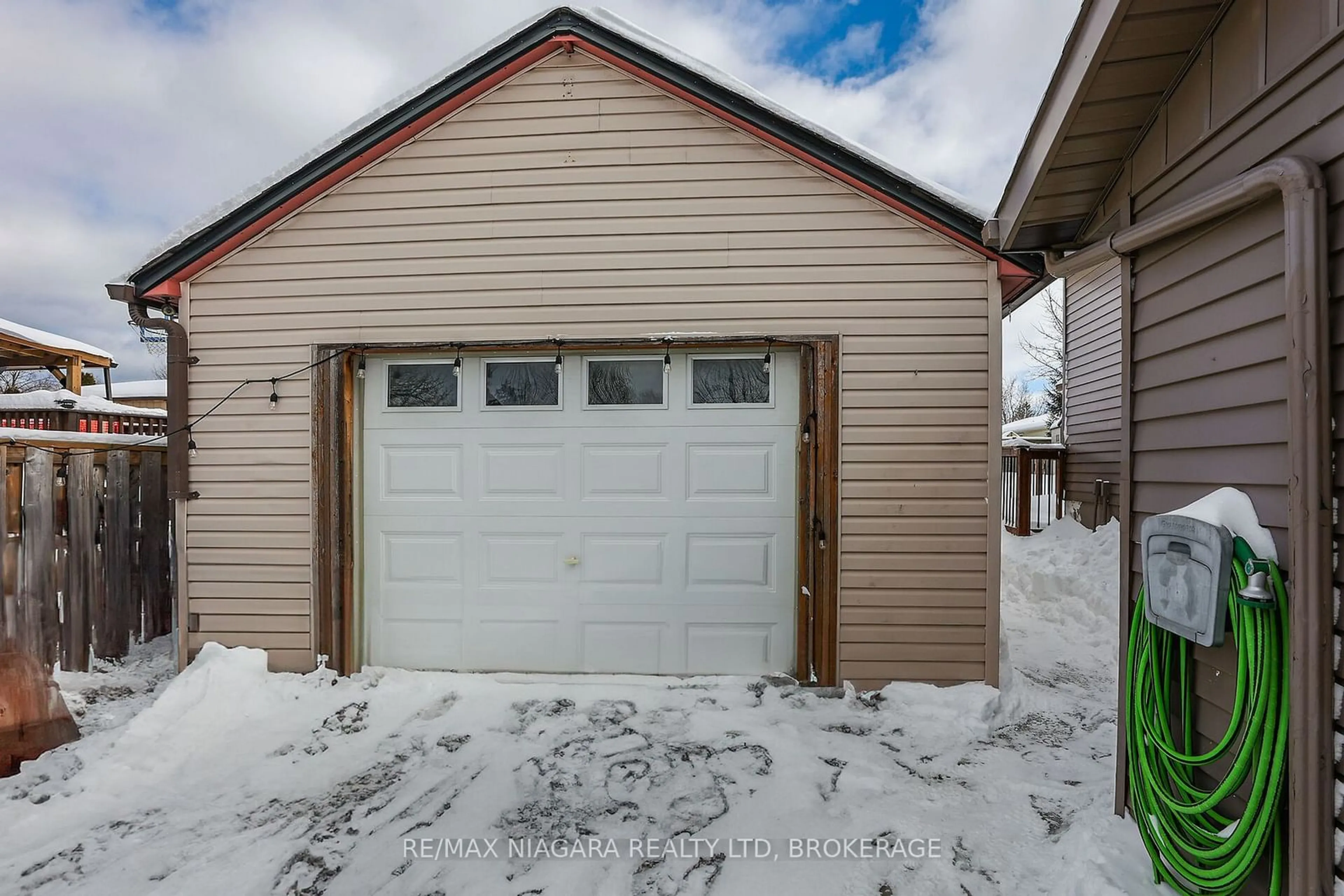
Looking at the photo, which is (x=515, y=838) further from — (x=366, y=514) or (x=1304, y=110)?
(x=1304, y=110)

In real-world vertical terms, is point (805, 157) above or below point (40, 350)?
above

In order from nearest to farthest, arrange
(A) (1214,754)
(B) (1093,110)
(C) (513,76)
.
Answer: (A) (1214,754) → (B) (1093,110) → (C) (513,76)

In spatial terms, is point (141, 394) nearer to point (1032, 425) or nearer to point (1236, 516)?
point (1236, 516)

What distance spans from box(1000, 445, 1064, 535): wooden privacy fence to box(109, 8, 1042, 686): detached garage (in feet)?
18.9

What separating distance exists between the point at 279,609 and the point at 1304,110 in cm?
530

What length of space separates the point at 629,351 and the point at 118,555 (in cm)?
381

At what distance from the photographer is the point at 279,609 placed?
12.3 feet

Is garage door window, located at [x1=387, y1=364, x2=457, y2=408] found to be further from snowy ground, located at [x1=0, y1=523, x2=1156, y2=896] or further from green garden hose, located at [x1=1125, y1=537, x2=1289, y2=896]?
green garden hose, located at [x1=1125, y1=537, x2=1289, y2=896]

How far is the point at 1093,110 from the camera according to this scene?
2.22 metres

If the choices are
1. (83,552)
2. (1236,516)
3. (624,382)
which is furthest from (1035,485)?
(83,552)

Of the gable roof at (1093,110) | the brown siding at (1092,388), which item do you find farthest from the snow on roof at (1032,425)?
the gable roof at (1093,110)

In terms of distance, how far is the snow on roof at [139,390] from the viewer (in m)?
14.6

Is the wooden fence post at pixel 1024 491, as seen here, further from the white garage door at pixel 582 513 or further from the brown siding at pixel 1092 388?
the white garage door at pixel 582 513

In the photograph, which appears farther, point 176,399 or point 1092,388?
point 1092,388
